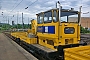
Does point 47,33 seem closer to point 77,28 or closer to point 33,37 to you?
point 77,28

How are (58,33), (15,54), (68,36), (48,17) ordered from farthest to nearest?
(15,54), (48,17), (68,36), (58,33)

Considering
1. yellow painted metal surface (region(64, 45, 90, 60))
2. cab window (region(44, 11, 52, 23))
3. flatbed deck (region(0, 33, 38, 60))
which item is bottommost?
flatbed deck (region(0, 33, 38, 60))

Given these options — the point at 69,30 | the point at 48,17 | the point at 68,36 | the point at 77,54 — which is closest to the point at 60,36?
the point at 68,36

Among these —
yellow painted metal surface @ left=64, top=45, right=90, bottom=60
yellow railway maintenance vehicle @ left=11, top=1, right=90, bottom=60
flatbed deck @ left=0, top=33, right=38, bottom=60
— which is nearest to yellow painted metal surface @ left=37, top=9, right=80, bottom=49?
yellow railway maintenance vehicle @ left=11, top=1, right=90, bottom=60

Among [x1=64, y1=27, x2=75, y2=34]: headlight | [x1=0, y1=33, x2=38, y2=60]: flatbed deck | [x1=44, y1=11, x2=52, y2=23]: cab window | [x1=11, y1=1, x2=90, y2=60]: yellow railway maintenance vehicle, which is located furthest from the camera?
[x1=0, y1=33, x2=38, y2=60]: flatbed deck

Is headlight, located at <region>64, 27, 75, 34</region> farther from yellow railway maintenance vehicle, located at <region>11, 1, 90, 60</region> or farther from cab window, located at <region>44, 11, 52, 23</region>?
cab window, located at <region>44, 11, 52, 23</region>

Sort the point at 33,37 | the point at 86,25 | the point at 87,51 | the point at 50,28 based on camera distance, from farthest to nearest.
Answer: the point at 86,25 → the point at 33,37 → the point at 50,28 → the point at 87,51

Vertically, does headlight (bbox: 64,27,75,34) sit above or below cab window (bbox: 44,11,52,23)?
below

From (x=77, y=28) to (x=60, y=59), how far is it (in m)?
2.17

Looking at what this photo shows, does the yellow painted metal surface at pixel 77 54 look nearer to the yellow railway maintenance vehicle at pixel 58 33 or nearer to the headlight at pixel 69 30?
the yellow railway maintenance vehicle at pixel 58 33

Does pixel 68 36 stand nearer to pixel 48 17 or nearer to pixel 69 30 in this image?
pixel 69 30

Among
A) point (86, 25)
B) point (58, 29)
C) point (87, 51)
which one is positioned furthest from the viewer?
point (86, 25)

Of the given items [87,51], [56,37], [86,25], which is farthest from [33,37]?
[86,25]

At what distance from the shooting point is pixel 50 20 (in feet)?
29.5
